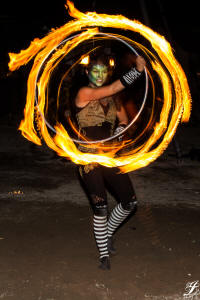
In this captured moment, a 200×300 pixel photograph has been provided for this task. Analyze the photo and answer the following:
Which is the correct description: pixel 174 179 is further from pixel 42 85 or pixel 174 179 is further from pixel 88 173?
pixel 88 173

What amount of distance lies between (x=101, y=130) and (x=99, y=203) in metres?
0.79

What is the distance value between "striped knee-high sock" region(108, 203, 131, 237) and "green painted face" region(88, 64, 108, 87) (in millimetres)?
1396

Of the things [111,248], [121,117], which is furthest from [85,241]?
[121,117]

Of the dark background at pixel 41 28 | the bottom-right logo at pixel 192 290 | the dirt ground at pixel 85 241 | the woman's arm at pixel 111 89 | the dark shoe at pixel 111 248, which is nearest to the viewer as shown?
the bottom-right logo at pixel 192 290

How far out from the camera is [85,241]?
4863 millimetres

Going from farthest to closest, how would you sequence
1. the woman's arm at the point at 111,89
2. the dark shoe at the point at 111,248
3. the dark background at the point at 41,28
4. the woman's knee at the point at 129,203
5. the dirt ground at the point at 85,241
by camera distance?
1. the dark background at the point at 41,28
2. the dark shoe at the point at 111,248
3. the woman's knee at the point at 129,203
4. the woman's arm at the point at 111,89
5. the dirt ground at the point at 85,241

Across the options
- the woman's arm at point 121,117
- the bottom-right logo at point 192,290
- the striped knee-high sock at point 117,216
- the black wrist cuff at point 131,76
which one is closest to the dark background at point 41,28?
the woman's arm at point 121,117

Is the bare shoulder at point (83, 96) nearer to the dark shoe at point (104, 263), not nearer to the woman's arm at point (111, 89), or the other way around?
the woman's arm at point (111, 89)

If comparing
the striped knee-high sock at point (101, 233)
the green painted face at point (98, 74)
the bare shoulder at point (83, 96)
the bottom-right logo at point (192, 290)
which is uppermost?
the green painted face at point (98, 74)

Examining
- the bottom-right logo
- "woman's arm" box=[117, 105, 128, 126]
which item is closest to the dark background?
"woman's arm" box=[117, 105, 128, 126]

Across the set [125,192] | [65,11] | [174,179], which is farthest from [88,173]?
[65,11]

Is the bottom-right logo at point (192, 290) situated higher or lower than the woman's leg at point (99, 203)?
lower

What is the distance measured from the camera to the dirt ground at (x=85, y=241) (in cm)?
375

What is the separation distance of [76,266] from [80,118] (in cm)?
161
